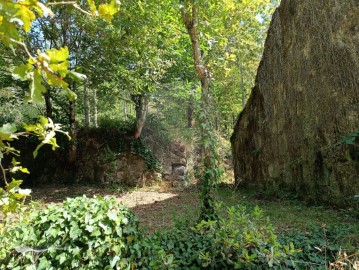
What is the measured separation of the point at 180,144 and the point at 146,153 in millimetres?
2023

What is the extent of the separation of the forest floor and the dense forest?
2.0 inches

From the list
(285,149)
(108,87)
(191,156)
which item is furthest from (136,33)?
(191,156)

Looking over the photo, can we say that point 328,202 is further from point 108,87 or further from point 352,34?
point 108,87

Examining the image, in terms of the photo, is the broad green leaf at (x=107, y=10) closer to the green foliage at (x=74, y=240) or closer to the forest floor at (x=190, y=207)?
the green foliage at (x=74, y=240)

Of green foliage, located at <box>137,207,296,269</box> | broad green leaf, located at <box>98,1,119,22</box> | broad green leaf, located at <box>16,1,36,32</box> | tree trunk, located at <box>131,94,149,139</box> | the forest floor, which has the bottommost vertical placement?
the forest floor

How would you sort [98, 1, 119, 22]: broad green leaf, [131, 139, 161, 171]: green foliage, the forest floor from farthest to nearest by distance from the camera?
[131, 139, 161, 171]: green foliage
the forest floor
[98, 1, 119, 22]: broad green leaf

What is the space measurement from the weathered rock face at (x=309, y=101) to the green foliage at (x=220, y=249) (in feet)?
9.76

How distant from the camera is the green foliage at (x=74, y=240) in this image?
7.64 feet

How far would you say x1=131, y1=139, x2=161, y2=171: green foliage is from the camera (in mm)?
10414

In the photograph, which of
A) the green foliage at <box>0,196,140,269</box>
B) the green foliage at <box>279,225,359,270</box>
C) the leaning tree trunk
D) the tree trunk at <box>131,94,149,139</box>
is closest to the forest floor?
the green foliage at <box>279,225,359,270</box>

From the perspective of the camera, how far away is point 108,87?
859 centimetres

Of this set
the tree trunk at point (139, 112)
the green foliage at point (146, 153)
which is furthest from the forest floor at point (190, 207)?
the tree trunk at point (139, 112)

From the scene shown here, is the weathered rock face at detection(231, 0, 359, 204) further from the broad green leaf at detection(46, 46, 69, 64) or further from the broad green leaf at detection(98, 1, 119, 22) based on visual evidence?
the broad green leaf at detection(46, 46, 69, 64)

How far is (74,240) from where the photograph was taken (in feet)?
7.80
